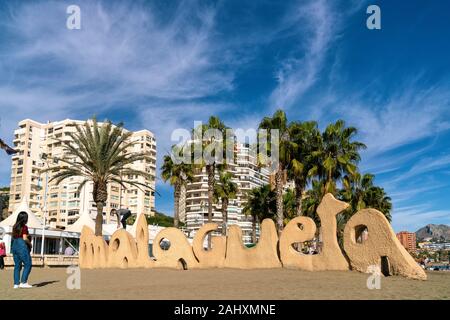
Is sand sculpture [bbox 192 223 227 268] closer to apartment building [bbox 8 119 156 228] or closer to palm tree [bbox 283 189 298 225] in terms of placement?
palm tree [bbox 283 189 298 225]

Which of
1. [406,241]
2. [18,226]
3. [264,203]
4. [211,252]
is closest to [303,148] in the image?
[211,252]

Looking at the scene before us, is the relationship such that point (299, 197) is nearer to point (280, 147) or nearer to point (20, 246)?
point (280, 147)

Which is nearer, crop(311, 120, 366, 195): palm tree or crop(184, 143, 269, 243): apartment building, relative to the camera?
crop(311, 120, 366, 195): palm tree

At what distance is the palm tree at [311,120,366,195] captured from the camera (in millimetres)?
31500

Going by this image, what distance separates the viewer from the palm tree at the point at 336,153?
103 ft

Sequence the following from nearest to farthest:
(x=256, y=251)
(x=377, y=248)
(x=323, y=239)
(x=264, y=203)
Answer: (x=377, y=248)
(x=323, y=239)
(x=256, y=251)
(x=264, y=203)

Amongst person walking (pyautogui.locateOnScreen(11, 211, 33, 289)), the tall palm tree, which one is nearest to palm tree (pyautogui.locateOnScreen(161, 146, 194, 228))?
the tall palm tree

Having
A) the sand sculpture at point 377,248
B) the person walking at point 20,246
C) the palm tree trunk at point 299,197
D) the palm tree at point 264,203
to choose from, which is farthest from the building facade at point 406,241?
the person walking at point 20,246

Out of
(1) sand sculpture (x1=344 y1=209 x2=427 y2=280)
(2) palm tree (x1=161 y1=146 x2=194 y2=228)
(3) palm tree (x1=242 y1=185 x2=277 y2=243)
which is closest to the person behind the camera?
(1) sand sculpture (x1=344 y1=209 x2=427 y2=280)

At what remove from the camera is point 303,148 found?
3198 cm

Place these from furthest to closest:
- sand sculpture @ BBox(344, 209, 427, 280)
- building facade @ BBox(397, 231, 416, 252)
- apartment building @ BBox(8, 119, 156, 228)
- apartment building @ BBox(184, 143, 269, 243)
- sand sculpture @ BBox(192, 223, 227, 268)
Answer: apartment building @ BBox(184, 143, 269, 243)
apartment building @ BBox(8, 119, 156, 228)
building facade @ BBox(397, 231, 416, 252)
sand sculpture @ BBox(192, 223, 227, 268)
sand sculpture @ BBox(344, 209, 427, 280)

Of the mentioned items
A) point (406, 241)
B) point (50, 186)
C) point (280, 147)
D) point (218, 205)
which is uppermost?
point (50, 186)

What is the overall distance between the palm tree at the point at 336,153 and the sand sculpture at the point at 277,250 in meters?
14.0

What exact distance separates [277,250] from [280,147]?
14665 mm
